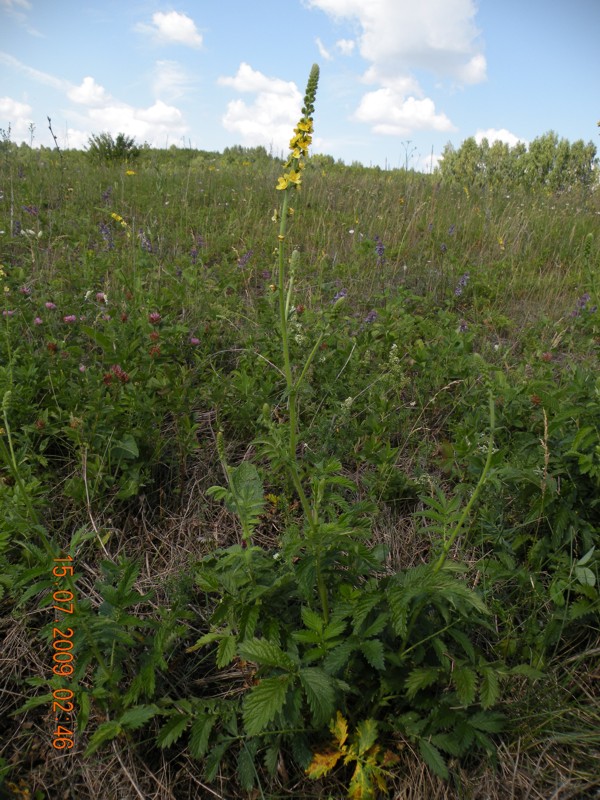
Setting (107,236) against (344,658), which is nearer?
(344,658)

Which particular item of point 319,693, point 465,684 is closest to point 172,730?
point 319,693

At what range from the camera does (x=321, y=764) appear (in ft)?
4.78

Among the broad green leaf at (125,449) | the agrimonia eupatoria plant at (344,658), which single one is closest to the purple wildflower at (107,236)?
the broad green leaf at (125,449)

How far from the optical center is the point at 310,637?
1.46m

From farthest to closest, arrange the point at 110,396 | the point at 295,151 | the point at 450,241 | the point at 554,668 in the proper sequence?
the point at 450,241, the point at 110,396, the point at 295,151, the point at 554,668

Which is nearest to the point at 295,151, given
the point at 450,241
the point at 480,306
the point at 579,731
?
the point at 579,731

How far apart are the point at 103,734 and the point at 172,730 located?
19 centimetres

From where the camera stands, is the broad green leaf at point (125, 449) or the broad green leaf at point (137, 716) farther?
the broad green leaf at point (125, 449)

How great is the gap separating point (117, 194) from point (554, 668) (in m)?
6.18

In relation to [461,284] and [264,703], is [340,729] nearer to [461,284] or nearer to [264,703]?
[264,703]

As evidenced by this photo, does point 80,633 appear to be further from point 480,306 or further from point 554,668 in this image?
point 480,306

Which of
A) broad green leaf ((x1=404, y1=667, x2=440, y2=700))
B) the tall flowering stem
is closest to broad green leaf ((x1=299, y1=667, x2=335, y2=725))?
broad green leaf ((x1=404, y1=667, x2=440, y2=700))

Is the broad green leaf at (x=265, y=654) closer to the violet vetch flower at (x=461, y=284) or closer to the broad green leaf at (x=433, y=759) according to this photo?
the broad green leaf at (x=433, y=759)

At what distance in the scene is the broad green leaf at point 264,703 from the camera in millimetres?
1305
